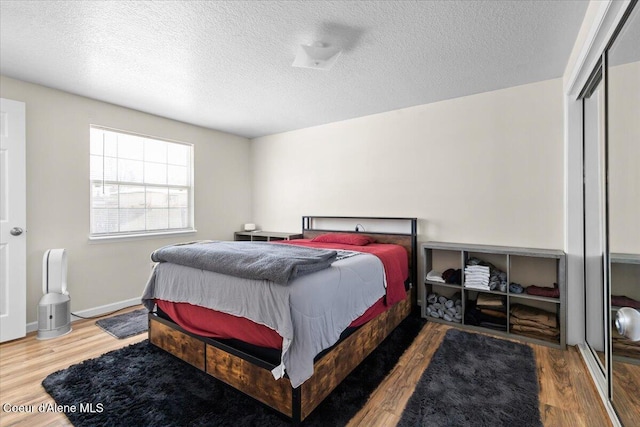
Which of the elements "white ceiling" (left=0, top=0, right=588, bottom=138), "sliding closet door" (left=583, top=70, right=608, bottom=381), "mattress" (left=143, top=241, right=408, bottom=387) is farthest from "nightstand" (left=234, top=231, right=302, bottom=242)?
"sliding closet door" (left=583, top=70, right=608, bottom=381)

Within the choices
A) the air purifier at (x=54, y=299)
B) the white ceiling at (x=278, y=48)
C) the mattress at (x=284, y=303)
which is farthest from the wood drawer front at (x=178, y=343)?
the white ceiling at (x=278, y=48)

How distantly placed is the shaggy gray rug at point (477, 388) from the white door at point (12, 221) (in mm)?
3349

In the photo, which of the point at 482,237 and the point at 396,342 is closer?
the point at 396,342

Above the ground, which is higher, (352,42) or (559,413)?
(352,42)

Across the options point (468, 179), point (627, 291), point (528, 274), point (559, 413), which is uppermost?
point (468, 179)

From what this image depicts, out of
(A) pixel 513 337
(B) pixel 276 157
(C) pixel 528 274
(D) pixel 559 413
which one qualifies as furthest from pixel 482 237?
(B) pixel 276 157

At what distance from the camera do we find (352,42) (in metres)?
2.16

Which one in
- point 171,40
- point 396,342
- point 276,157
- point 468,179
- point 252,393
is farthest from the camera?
point 276,157

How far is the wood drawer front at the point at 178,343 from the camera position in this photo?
2008 millimetres

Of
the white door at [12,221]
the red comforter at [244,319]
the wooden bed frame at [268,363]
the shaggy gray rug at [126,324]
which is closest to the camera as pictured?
the wooden bed frame at [268,363]

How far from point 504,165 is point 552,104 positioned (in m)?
0.66

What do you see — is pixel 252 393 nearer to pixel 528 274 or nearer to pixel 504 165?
pixel 528 274

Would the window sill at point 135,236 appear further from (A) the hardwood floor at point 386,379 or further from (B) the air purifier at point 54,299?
(A) the hardwood floor at point 386,379

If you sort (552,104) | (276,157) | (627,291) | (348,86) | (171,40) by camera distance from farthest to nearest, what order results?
(276,157) → (348,86) → (552,104) → (171,40) → (627,291)
